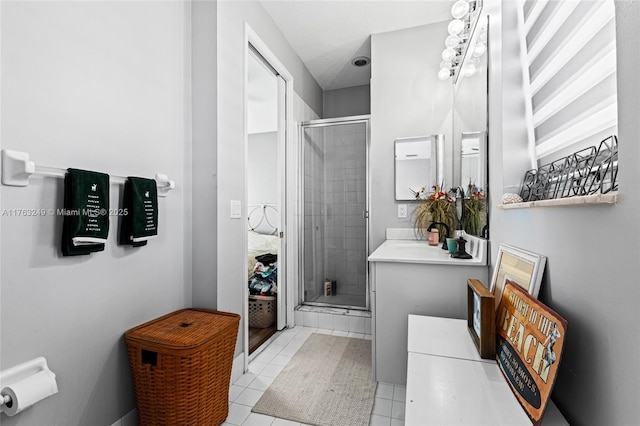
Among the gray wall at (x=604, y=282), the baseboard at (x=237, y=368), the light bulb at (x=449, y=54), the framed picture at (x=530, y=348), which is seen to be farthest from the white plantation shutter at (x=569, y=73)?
the baseboard at (x=237, y=368)

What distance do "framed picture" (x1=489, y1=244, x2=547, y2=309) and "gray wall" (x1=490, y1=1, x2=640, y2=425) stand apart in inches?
1.1

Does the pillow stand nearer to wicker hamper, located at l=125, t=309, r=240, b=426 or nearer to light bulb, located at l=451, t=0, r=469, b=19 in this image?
wicker hamper, located at l=125, t=309, r=240, b=426

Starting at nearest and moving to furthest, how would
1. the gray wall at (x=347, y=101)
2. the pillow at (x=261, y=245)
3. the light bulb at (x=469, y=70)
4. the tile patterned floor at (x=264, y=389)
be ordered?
the tile patterned floor at (x=264, y=389), the light bulb at (x=469, y=70), the pillow at (x=261, y=245), the gray wall at (x=347, y=101)

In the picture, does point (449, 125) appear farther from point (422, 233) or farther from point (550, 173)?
point (550, 173)

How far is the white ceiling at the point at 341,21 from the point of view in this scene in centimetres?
229

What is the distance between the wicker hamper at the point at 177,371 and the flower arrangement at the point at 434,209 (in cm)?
179

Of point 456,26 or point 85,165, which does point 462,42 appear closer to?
point 456,26

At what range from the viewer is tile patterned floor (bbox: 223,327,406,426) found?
1499mm

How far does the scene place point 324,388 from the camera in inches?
69.5

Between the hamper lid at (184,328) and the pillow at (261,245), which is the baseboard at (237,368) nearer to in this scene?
the hamper lid at (184,328)

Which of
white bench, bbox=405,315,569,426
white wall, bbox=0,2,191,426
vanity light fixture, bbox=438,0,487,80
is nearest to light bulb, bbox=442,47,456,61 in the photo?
vanity light fixture, bbox=438,0,487,80

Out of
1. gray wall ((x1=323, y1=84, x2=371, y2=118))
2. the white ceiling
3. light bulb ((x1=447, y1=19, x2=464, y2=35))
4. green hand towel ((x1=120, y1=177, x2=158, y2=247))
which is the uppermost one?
the white ceiling

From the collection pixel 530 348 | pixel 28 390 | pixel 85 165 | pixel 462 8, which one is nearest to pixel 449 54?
pixel 462 8

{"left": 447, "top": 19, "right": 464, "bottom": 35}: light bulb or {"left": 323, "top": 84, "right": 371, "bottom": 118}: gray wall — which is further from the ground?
{"left": 323, "top": 84, "right": 371, "bottom": 118}: gray wall
